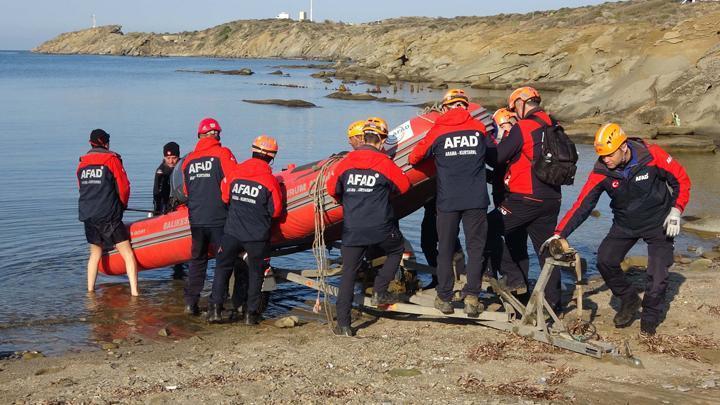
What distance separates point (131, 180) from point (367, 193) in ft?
39.7

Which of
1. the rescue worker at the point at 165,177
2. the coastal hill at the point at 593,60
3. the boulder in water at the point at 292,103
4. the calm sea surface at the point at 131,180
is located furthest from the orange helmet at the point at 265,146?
the boulder in water at the point at 292,103

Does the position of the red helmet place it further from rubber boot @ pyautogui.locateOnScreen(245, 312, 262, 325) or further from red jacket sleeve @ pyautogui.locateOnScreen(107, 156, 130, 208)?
rubber boot @ pyautogui.locateOnScreen(245, 312, 262, 325)

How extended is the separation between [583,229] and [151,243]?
7508 mm

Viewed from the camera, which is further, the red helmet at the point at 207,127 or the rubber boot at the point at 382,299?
the red helmet at the point at 207,127

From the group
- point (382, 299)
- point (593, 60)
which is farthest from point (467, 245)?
point (593, 60)

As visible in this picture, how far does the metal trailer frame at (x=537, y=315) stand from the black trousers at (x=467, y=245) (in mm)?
202

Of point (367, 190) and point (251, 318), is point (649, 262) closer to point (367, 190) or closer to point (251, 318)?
point (367, 190)

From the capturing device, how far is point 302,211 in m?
9.08

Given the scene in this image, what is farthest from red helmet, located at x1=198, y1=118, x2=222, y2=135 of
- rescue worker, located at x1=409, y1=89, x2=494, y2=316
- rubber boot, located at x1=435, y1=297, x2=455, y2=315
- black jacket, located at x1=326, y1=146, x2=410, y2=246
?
rubber boot, located at x1=435, y1=297, x2=455, y2=315

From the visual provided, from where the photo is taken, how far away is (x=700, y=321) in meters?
8.46

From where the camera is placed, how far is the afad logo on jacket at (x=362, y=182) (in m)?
7.91

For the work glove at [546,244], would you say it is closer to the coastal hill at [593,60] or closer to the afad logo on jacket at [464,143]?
the afad logo on jacket at [464,143]

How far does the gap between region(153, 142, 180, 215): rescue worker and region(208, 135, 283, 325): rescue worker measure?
7.10ft

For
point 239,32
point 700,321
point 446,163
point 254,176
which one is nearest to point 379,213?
point 446,163
